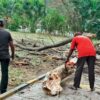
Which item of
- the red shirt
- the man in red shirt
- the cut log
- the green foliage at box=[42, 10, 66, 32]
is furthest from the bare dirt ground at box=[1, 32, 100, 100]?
the green foliage at box=[42, 10, 66, 32]

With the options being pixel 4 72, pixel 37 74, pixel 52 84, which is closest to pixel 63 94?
pixel 52 84

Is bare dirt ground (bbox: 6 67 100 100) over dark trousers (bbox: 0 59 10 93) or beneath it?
beneath

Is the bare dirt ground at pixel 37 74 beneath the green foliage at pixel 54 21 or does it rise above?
beneath

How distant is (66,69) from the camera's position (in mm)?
13211

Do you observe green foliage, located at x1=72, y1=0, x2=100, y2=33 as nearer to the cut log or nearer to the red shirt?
the red shirt

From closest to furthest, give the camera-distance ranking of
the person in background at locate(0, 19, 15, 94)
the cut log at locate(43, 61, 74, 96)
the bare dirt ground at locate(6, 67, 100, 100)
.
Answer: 1. the person in background at locate(0, 19, 15, 94)
2. the bare dirt ground at locate(6, 67, 100, 100)
3. the cut log at locate(43, 61, 74, 96)

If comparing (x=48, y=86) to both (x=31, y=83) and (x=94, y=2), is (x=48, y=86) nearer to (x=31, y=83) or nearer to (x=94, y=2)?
(x=31, y=83)

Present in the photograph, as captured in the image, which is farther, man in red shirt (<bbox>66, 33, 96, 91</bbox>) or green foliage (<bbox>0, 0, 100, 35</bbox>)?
green foliage (<bbox>0, 0, 100, 35</bbox>)

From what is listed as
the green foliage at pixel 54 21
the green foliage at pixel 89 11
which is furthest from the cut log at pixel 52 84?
the green foliage at pixel 89 11

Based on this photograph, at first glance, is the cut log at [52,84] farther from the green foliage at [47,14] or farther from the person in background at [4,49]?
the green foliage at [47,14]

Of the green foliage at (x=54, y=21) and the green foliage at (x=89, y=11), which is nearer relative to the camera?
the green foliage at (x=54, y=21)

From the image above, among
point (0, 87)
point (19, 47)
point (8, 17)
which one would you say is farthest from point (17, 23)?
point (0, 87)

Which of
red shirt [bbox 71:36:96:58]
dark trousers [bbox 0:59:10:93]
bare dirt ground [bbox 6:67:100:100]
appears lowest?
bare dirt ground [bbox 6:67:100:100]

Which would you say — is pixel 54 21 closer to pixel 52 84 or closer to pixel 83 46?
pixel 83 46
